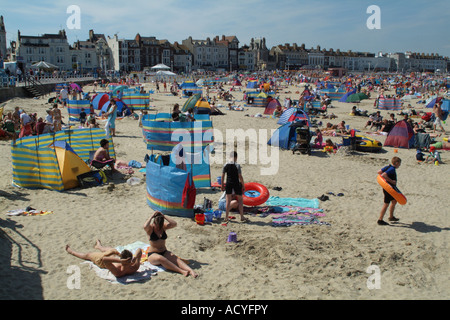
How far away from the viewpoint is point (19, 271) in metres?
5.02

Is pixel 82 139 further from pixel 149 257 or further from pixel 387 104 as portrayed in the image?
pixel 387 104

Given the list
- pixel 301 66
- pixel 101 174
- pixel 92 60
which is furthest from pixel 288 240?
pixel 301 66

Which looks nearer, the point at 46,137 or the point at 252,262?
the point at 252,262

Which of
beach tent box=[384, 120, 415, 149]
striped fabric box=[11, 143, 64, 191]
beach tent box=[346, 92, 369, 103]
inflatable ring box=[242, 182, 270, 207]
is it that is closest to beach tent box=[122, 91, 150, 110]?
beach tent box=[384, 120, 415, 149]

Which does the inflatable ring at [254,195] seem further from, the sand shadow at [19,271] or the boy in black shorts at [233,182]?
the sand shadow at [19,271]

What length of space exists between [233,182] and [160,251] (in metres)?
2.20

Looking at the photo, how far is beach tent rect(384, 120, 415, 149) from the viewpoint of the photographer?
1420cm

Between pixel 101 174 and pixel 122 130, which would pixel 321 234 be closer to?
pixel 101 174

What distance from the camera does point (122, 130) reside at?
16.1 metres

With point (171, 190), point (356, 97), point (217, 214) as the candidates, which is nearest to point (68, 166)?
point (171, 190)

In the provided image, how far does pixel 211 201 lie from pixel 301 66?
124 metres

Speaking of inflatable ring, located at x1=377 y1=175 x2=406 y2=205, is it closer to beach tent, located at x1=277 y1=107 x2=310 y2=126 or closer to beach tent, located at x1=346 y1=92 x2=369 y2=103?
beach tent, located at x1=277 y1=107 x2=310 y2=126

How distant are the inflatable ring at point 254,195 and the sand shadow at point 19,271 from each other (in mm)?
3945

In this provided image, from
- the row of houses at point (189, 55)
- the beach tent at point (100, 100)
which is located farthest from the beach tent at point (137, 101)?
the row of houses at point (189, 55)
